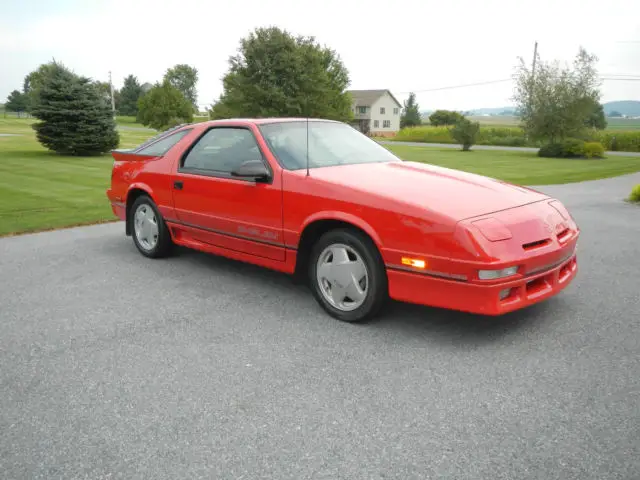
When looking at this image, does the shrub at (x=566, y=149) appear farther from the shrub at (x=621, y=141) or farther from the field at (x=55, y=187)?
the field at (x=55, y=187)

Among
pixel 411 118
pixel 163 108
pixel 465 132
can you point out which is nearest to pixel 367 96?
pixel 411 118

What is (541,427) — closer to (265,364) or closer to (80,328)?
(265,364)

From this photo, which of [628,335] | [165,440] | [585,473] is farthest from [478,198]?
[165,440]

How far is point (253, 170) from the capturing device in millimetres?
4477

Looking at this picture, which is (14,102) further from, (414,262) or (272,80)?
(414,262)

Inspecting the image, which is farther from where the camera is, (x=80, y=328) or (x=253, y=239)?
(x=253, y=239)

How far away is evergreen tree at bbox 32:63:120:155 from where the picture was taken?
20688 millimetres

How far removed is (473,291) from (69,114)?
67.5 ft

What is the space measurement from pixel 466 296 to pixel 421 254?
0.39 metres

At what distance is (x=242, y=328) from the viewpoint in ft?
13.4

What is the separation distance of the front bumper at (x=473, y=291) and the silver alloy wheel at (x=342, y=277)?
0.85ft

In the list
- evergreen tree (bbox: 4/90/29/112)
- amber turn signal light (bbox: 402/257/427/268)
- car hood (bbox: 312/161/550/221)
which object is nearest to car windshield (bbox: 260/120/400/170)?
car hood (bbox: 312/161/550/221)

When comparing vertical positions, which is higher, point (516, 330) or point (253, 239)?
point (253, 239)

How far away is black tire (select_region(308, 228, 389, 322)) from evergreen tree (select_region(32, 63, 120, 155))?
63.3 ft
